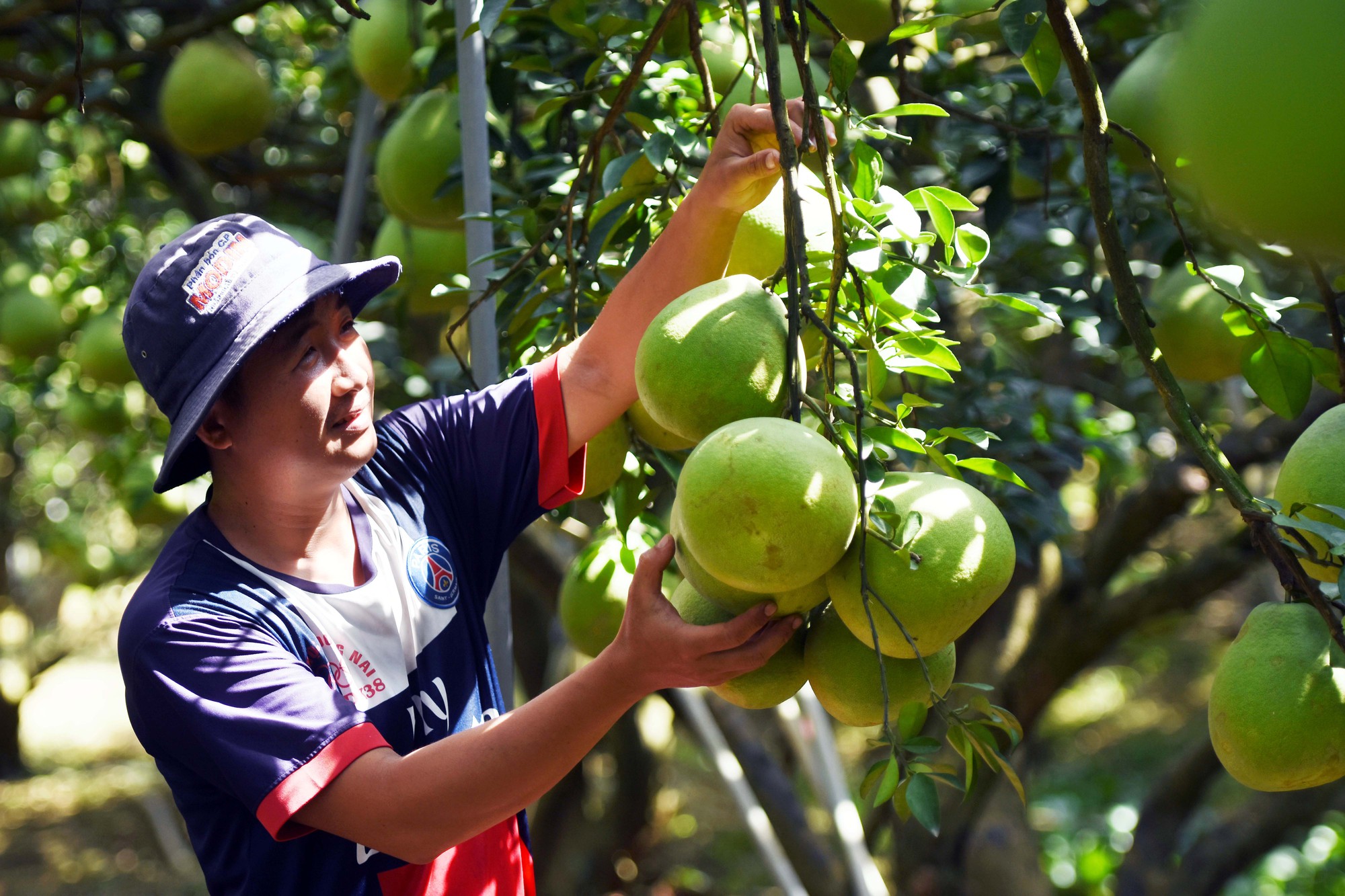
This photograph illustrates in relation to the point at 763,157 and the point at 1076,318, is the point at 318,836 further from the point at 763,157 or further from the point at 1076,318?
the point at 1076,318

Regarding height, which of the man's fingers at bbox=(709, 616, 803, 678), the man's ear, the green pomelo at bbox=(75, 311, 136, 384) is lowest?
the green pomelo at bbox=(75, 311, 136, 384)

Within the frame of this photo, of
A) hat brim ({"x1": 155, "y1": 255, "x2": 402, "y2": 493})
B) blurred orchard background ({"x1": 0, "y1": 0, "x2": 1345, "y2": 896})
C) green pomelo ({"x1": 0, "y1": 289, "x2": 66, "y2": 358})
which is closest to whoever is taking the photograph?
hat brim ({"x1": 155, "y1": 255, "x2": 402, "y2": 493})

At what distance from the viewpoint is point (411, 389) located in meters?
2.57

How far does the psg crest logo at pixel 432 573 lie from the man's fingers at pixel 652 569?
A: 0.58m

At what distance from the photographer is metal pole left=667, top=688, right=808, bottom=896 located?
8.70ft

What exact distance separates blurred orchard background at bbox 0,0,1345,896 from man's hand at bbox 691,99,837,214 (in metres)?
0.08

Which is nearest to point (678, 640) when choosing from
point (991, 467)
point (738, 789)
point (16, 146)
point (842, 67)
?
point (991, 467)

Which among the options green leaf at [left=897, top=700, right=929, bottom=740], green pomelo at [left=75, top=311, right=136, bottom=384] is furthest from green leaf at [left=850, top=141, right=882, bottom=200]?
green pomelo at [left=75, top=311, right=136, bottom=384]

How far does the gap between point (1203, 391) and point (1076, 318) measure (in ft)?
5.44

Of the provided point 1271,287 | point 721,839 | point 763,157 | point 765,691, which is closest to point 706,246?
point 763,157

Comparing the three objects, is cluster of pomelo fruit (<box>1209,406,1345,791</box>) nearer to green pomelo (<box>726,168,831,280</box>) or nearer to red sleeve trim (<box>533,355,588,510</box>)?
green pomelo (<box>726,168,831,280</box>)

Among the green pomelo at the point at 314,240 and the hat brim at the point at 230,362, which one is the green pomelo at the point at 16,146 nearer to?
the green pomelo at the point at 314,240

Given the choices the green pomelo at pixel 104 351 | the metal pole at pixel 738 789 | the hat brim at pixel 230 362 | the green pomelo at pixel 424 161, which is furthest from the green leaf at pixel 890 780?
the green pomelo at pixel 104 351

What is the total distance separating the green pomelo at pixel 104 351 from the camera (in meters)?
3.31
